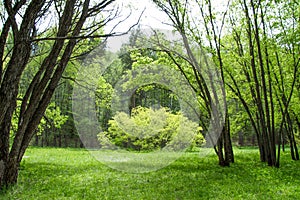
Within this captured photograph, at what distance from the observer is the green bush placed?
30.6ft

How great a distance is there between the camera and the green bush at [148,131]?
368 inches

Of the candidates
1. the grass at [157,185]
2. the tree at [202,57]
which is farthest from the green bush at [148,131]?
the tree at [202,57]

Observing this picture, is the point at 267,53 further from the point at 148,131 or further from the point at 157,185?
the point at 157,185

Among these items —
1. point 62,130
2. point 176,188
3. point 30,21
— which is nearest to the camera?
point 30,21

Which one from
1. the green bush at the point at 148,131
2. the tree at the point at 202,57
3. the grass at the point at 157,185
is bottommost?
the grass at the point at 157,185

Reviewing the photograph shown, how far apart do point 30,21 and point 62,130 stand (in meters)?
23.4

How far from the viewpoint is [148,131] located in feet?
33.4

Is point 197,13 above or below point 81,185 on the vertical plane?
above

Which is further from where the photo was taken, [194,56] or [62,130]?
[62,130]

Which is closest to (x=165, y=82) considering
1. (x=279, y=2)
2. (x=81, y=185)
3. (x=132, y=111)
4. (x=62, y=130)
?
(x=132, y=111)

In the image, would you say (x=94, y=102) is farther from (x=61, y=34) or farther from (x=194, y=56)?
(x=61, y=34)

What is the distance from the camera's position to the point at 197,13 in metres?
10.0

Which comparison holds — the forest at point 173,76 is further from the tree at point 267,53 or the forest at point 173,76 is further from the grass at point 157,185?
the grass at point 157,185

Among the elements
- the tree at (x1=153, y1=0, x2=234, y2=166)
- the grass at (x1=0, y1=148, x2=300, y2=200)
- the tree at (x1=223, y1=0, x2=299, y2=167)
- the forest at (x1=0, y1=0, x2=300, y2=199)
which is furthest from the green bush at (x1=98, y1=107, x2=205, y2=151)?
the tree at (x1=223, y1=0, x2=299, y2=167)
